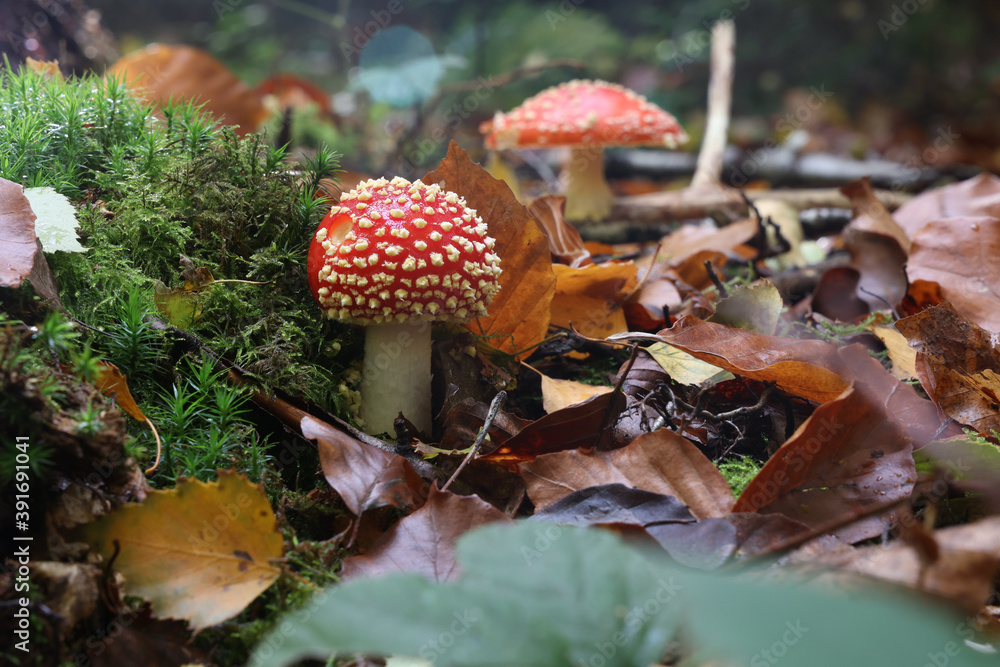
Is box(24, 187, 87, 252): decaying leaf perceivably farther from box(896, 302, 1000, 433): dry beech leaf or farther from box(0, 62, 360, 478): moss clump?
box(896, 302, 1000, 433): dry beech leaf

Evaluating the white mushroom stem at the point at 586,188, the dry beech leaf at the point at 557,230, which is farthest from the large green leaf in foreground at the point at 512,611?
the white mushroom stem at the point at 586,188

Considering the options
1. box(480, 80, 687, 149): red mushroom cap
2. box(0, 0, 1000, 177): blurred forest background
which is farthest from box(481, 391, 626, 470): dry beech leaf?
box(0, 0, 1000, 177): blurred forest background

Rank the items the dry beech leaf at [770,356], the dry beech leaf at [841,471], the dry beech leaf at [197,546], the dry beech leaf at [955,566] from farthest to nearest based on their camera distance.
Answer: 1. the dry beech leaf at [770,356]
2. the dry beech leaf at [841,471]
3. the dry beech leaf at [197,546]
4. the dry beech leaf at [955,566]

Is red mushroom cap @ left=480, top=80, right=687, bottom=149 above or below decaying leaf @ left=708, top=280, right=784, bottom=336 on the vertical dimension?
above

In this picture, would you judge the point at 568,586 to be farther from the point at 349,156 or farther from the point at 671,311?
the point at 349,156

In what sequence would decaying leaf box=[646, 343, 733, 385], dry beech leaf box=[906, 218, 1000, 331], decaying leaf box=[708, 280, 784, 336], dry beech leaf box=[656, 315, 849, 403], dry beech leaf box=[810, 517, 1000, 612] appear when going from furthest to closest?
dry beech leaf box=[906, 218, 1000, 331] < decaying leaf box=[708, 280, 784, 336] < decaying leaf box=[646, 343, 733, 385] < dry beech leaf box=[656, 315, 849, 403] < dry beech leaf box=[810, 517, 1000, 612]

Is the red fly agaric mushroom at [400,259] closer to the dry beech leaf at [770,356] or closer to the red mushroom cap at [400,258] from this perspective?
the red mushroom cap at [400,258]
